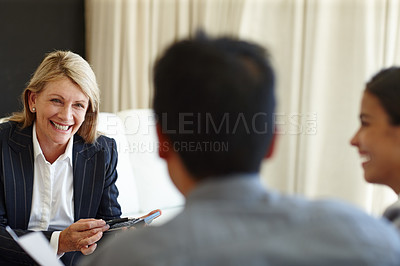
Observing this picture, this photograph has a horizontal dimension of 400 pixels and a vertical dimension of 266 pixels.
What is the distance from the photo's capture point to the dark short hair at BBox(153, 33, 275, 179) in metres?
0.78

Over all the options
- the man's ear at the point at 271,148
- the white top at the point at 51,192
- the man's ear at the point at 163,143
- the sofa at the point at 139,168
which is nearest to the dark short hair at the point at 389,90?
the man's ear at the point at 271,148

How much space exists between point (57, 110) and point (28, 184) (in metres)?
0.31

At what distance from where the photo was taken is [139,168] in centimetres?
301

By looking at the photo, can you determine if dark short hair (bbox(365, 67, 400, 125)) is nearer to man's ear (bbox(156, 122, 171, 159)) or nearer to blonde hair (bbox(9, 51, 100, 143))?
man's ear (bbox(156, 122, 171, 159))

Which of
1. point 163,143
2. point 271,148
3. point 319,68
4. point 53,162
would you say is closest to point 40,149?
point 53,162

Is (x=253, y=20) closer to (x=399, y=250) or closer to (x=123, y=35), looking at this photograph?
(x=123, y=35)

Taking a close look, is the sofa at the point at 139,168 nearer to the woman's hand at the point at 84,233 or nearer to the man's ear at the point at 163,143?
the woman's hand at the point at 84,233

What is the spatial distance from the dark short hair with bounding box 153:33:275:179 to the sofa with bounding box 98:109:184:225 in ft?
6.76

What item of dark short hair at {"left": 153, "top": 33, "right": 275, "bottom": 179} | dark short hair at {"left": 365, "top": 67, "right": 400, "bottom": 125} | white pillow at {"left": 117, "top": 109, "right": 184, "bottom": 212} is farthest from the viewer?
white pillow at {"left": 117, "top": 109, "right": 184, "bottom": 212}

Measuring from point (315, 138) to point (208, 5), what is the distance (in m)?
1.21

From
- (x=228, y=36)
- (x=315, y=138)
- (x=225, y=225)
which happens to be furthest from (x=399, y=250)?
(x=315, y=138)

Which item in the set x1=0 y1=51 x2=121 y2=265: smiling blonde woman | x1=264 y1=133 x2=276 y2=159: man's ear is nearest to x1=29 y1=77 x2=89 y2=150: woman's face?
x1=0 y1=51 x2=121 y2=265: smiling blonde woman

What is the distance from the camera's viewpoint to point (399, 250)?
76 cm

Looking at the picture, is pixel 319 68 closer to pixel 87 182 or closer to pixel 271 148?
pixel 87 182
